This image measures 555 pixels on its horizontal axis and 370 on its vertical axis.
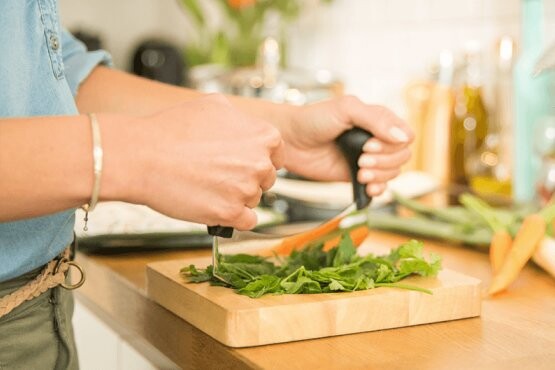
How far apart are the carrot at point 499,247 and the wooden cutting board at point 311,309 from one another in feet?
0.63

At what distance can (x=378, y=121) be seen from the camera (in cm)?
99

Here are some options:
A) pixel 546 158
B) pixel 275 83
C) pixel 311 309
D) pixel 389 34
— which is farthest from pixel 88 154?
pixel 389 34

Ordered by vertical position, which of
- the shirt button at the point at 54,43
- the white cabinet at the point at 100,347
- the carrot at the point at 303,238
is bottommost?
the white cabinet at the point at 100,347

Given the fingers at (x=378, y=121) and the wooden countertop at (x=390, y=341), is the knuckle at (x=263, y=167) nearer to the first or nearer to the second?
the wooden countertop at (x=390, y=341)

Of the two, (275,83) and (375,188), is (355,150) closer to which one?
(375,188)

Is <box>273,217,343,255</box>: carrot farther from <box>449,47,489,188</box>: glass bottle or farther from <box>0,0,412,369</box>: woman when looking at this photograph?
<box>449,47,489,188</box>: glass bottle

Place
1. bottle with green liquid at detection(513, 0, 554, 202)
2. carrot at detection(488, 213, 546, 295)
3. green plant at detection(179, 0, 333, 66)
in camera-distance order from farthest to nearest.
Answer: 1. green plant at detection(179, 0, 333, 66)
2. bottle with green liquid at detection(513, 0, 554, 202)
3. carrot at detection(488, 213, 546, 295)

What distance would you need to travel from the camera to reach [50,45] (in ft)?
2.74

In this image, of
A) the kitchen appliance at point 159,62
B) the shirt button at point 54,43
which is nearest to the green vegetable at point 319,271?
the shirt button at point 54,43

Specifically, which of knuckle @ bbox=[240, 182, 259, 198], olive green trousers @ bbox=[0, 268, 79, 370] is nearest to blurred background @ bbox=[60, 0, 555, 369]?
olive green trousers @ bbox=[0, 268, 79, 370]

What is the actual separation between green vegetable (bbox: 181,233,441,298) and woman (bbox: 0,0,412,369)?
86 millimetres

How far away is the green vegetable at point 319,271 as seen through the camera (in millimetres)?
818

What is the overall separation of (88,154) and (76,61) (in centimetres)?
40

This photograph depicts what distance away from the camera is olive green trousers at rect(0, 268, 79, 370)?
0.82 metres
